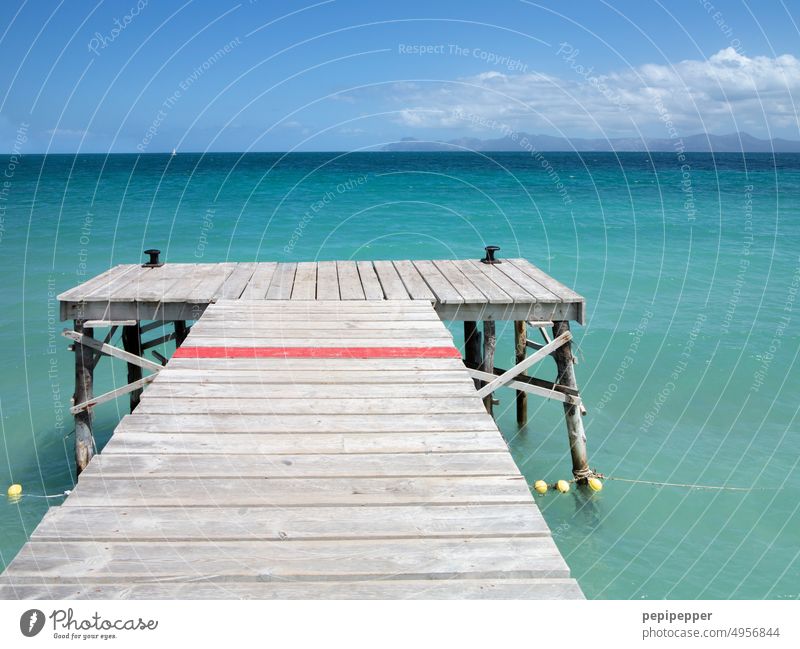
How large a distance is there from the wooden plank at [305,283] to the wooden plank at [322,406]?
3.36 metres

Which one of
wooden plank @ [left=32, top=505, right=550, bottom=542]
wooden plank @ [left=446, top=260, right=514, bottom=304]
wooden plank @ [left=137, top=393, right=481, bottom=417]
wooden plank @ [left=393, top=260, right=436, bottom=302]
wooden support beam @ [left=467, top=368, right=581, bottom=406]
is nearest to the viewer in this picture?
wooden plank @ [left=32, top=505, right=550, bottom=542]

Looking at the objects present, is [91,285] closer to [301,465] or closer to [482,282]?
[482,282]

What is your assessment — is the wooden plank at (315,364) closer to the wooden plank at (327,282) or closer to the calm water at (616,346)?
the wooden plank at (327,282)

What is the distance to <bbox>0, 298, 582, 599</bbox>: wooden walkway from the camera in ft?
10.8

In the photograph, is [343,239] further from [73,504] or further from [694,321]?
[73,504]

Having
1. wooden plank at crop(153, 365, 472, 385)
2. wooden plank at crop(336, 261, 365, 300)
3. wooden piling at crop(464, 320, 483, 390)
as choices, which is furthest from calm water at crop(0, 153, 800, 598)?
wooden plank at crop(336, 261, 365, 300)

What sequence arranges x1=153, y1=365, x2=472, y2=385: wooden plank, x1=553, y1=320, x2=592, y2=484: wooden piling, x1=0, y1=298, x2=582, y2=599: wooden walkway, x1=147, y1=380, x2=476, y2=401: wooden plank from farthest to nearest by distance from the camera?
1. x1=553, y1=320, x2=592, y2=484: wooden piling
2. x1=153, y1=365, x2=472, y2=385: wooden plank
3. x1=147, y1=380, x2=476, y2=401: wooden plank
4. x1=0, y1=298, x2=582, y2=599: wooden walkway

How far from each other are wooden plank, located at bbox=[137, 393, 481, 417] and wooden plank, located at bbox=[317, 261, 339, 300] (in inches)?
133

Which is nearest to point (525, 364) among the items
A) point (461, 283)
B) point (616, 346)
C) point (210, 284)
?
point (461, 283)

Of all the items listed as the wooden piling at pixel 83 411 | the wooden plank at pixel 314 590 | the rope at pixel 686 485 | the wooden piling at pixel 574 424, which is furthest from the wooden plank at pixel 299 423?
the rope at pixel 686 485

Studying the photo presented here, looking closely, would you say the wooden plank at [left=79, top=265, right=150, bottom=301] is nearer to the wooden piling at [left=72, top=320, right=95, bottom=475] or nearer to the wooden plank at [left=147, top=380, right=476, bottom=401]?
Answer: the wooden piling at [left=72, top=320, right=95, bottom=475]

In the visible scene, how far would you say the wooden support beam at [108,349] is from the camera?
8.56 meters
